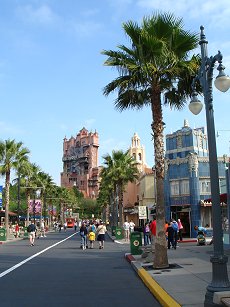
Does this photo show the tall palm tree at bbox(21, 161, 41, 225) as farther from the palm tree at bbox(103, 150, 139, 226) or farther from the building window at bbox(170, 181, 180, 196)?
the building window at bbox(170, 181, 180, 196)

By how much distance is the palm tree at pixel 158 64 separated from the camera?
49.6 feet

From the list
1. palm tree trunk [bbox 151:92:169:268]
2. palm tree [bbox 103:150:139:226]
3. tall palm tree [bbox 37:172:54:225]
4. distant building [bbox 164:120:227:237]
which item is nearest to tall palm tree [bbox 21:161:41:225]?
tall palm tree [bbox 37:172:54:225]

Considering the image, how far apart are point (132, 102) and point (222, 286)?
10625mm

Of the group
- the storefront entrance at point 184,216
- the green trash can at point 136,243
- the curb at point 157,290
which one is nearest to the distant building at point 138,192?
the storefront entrance at point 184,216

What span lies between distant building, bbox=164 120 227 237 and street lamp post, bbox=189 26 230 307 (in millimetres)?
36390

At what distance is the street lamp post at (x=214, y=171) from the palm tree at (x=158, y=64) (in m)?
5.31

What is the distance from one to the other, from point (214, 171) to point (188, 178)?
126ft

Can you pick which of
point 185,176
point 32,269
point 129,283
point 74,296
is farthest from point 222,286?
point 185,176

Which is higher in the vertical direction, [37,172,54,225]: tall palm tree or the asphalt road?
[37,172,54,225]: tall palm tree

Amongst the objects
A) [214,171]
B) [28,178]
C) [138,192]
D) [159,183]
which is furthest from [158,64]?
[138,192]

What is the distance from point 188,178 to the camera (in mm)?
46781

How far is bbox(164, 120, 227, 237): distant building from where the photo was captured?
4562cm

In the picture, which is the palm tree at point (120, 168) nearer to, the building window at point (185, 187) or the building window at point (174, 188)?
the building window at point (174, 188)

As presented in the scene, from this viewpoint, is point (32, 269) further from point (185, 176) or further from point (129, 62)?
point (185, 176)
